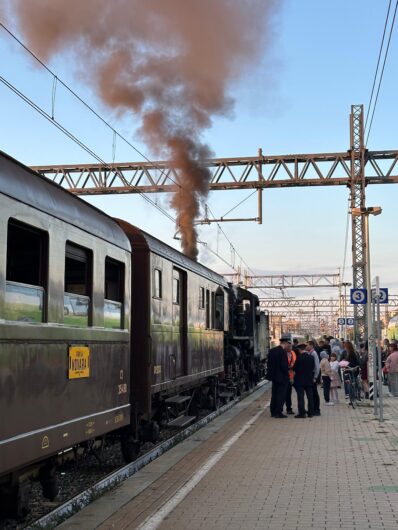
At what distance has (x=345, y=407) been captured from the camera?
16062mm

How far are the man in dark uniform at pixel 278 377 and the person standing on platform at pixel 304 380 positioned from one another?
0.28m

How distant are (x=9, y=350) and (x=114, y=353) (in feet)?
8.76

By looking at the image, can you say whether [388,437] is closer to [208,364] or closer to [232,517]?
[208,364]

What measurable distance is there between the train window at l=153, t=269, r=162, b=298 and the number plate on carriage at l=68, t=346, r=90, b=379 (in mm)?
2596

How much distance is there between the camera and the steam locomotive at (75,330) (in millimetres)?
4906

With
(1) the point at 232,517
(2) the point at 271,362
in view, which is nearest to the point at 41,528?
(1) the point at 232,517

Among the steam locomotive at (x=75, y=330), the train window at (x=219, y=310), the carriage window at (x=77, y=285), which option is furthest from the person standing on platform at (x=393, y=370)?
the carriage window at (x=77, y=285)

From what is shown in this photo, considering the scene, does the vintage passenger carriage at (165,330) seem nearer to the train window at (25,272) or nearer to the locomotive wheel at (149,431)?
the locomotive wheel at (149,431)

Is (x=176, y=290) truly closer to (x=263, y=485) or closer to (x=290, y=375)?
(x=263, y=485)

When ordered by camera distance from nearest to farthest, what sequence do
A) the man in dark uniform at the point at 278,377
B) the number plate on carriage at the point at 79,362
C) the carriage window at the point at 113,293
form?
the number plate on carriage at the point at 79,362 < the carriage window at the point at 113,293 < the man in dark uniform at the point at 278,377

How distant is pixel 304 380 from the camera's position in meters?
14.2

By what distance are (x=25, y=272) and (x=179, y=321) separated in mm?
5358

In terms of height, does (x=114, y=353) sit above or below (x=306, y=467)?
above

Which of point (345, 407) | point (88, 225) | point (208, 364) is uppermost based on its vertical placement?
point (88, 225)
